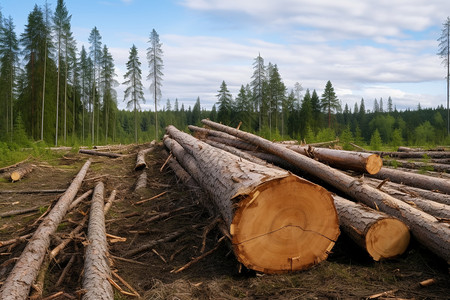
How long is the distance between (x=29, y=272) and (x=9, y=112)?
41.7 meters

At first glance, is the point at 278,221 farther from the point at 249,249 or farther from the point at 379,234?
the point at 379,234

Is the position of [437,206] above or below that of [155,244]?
above

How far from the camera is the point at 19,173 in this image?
10.4 m

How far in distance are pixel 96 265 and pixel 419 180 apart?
6.95 metres

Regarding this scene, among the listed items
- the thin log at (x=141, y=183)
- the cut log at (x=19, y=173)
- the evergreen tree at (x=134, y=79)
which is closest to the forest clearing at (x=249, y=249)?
the thin log at (x=141, y=183)

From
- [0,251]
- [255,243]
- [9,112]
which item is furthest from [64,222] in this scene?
[9,112]

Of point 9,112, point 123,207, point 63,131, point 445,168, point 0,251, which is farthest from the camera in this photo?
point 9,112

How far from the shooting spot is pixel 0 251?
510 centimetres

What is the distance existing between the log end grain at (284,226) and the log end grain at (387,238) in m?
0.51

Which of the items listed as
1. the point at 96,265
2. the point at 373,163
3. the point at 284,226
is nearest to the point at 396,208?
the point at 284,226

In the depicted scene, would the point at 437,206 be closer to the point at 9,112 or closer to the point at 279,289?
the point at 279,289

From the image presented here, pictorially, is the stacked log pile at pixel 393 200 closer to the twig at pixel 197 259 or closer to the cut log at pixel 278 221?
the cut log at pixel 278 221

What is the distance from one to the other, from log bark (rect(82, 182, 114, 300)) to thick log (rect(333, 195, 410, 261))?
3116 millimetres

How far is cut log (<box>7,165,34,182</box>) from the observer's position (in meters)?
10.1
